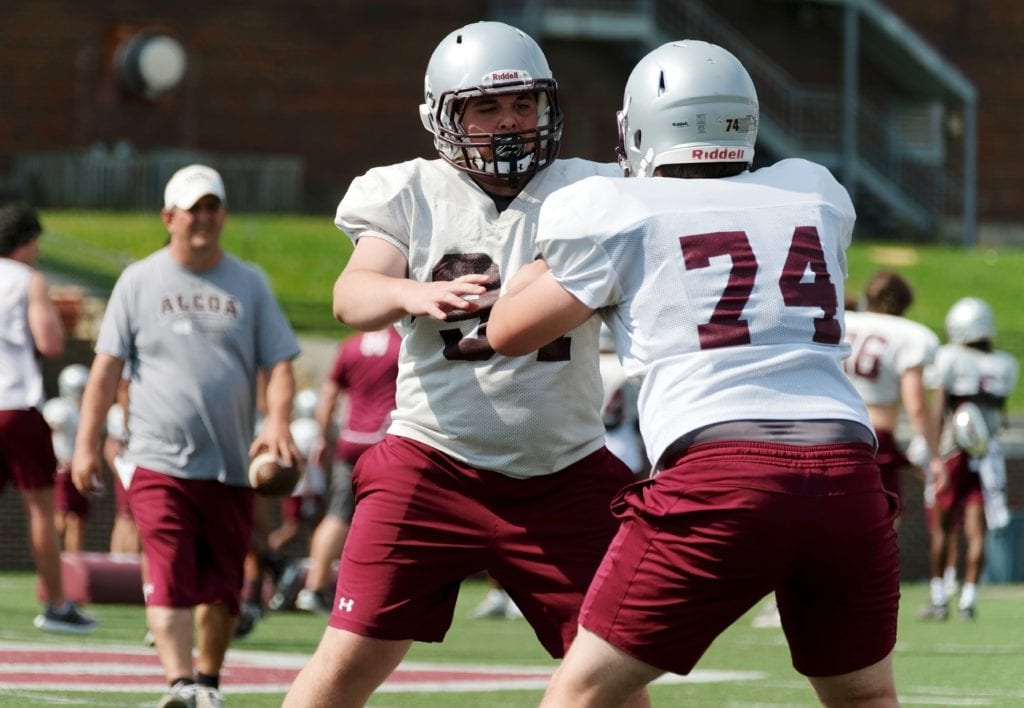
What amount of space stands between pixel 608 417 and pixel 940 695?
391 cm

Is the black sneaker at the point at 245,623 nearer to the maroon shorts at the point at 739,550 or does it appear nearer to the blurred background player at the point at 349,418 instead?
the blurred background player at the point at 349,418

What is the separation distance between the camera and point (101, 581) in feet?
39.3

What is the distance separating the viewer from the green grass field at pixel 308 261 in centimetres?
2105

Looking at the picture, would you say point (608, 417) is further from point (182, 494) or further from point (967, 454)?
point (182, 494)

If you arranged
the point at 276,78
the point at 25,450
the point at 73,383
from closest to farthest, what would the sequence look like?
1. the point at 25,450
2. the point at 73,383
3. the point at 276,78

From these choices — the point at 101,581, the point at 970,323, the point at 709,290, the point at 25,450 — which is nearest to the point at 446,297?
the point at 709,290

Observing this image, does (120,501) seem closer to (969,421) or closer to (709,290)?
(969,421)

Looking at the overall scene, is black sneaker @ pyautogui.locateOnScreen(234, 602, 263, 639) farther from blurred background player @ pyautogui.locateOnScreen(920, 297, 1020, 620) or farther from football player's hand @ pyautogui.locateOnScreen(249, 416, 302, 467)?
blurred background player @ pyautogui.locateOnScreen(920, 297, 1020, 620)

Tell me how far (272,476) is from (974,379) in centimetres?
709

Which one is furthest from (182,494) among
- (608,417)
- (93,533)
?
(93,533)

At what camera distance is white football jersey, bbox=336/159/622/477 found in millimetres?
4859

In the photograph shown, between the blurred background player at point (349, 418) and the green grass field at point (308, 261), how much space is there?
9045 millimetres

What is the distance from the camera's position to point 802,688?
809 centimetres

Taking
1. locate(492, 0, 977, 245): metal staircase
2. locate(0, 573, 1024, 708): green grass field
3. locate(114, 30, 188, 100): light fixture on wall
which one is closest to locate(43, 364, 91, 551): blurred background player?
locate(0, 573, 1024, 708): green grass field
